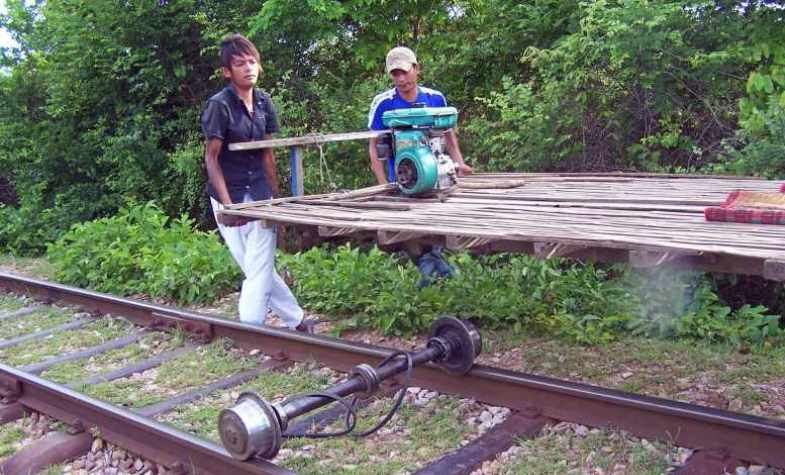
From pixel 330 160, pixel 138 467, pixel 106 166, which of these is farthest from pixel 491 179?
pixel 106 166

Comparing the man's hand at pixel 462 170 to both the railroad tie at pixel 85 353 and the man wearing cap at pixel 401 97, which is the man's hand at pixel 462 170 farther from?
the railroad tie at pixel 85 353

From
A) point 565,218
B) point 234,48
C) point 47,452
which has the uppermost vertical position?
point 234,48

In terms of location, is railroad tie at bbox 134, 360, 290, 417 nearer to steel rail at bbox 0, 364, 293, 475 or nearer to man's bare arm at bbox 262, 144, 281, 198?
steel rail at bbox 0, 364, 293, 475

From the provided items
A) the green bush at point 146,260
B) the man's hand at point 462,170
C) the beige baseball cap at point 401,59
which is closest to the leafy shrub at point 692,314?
the man's hand at point 462,170

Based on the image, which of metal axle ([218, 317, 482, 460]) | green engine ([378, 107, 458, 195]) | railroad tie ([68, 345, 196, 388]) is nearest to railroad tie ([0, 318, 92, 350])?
railroad tie ([68, 345, 196, 388])

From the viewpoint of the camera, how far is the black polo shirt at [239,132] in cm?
509

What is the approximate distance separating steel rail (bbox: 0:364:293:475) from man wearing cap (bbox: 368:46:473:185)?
2.47 m

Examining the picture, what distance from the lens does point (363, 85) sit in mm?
9828

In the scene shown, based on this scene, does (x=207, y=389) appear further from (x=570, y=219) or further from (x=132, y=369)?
(x=570, y=219)

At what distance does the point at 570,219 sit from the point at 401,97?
2.55 metres

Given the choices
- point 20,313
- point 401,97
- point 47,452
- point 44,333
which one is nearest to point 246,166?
point 401,97

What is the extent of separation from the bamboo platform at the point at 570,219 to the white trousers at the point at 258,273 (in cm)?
35

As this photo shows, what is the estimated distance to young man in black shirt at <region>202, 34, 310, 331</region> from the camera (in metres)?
5.10

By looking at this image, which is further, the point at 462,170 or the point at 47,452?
the point at 462,170
